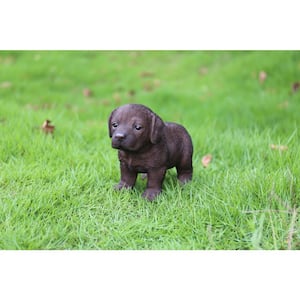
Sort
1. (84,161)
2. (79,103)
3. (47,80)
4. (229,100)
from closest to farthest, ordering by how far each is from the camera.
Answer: (84,161)
(229,100)
(79,103)
(47,80)

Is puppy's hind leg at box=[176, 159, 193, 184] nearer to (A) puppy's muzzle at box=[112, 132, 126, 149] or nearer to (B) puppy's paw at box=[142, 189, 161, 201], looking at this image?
(B) puppy's paw at box=[142, 189, 161, 201]

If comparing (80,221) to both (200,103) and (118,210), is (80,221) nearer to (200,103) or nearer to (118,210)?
(118,210)

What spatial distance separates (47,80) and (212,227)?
5.95 metres

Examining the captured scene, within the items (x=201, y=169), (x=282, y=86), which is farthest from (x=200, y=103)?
(x=201, y=169)

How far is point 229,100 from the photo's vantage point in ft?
22.5

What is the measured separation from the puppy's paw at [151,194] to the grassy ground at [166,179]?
0.06 m

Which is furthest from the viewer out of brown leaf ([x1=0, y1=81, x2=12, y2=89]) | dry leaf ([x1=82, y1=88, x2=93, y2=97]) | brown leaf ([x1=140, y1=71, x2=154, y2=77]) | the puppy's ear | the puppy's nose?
brown leaf ([x1=140, y1=71, x2=154, y2=77])

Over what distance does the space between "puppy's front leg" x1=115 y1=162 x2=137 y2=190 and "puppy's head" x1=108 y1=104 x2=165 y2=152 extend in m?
0.30

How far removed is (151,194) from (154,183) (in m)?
0.10

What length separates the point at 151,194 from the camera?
343cm

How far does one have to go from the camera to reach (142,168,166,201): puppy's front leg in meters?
3.41

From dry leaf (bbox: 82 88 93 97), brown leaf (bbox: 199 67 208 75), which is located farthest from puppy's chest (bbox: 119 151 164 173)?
brown leaf (bbox: 199 67 208 75)

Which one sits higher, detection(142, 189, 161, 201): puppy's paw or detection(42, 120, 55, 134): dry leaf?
detection(42, 120, 55, 134): dry leaf

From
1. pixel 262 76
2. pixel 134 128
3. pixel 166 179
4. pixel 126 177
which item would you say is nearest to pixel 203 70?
pixel 262 76
